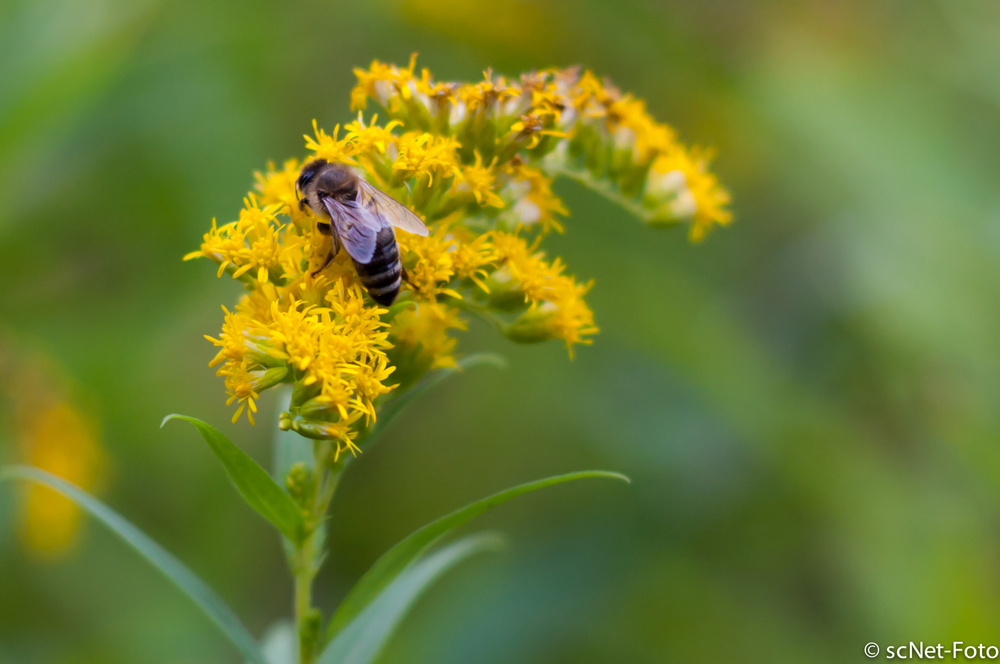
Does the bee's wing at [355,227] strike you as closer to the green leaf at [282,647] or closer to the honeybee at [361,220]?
the honeybee at [361,220]

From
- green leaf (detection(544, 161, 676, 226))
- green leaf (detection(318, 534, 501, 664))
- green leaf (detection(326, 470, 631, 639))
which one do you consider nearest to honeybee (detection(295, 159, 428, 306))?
green leaf (detection(326, 470, 631, 639))

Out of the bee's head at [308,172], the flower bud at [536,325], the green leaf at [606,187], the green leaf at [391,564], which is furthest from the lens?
the green leaf at [606,187]

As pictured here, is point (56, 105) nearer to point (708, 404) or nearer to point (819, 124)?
point (708, 404)

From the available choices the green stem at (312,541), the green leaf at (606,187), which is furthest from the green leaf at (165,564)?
the green leaf at (606,187)

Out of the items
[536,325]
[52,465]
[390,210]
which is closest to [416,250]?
[390,210]

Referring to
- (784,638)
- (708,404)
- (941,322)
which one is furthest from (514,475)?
(941,322)

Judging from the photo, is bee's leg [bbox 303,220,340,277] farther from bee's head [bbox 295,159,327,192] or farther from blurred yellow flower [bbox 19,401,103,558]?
blurred yellow flower [bbox 19,401,103,558]
